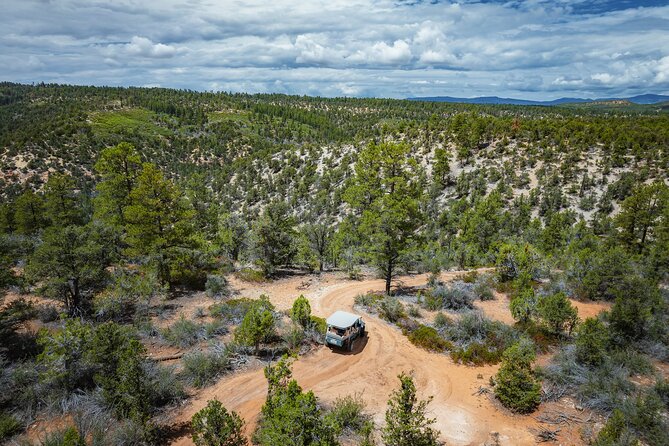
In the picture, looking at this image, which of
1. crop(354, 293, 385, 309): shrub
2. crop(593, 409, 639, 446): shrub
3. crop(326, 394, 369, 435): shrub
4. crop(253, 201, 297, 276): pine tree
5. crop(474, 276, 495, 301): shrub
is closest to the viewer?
crop(593, 409, 639, 446): shrub

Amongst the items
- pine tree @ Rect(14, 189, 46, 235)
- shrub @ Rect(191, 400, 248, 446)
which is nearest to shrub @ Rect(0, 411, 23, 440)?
shrub @ Rect(191, 400, 248, 446)

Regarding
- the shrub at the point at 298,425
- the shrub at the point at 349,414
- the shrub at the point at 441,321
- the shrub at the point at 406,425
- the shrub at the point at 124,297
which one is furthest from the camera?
the shrub at the point at 441,321

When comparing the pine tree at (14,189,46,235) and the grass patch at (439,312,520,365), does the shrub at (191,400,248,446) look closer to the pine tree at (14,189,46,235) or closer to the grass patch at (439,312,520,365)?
the grass patch at (439,312,520,365)

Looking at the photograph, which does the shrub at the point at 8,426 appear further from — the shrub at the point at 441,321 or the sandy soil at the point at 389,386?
the shrub at the point at 441,321

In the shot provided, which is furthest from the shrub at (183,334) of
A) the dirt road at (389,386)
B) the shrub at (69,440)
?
the shrub at (69,440)

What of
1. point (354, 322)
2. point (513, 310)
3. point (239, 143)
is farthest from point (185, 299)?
point (239, 143)

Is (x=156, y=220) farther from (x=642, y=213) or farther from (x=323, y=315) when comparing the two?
(x=642, y=213)
